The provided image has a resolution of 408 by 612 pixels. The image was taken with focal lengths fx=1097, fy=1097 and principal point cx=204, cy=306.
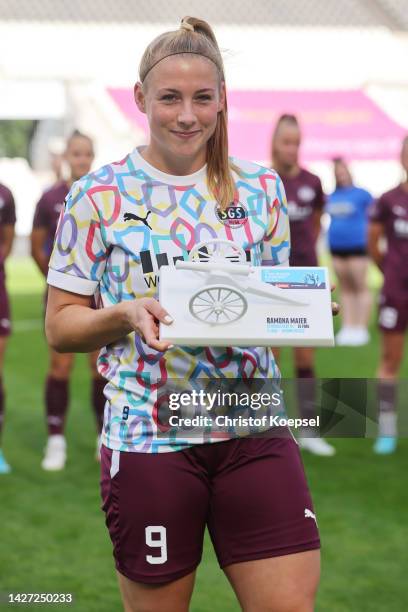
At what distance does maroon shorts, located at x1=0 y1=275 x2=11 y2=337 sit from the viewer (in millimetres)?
6621

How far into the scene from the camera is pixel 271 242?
2.73 meters

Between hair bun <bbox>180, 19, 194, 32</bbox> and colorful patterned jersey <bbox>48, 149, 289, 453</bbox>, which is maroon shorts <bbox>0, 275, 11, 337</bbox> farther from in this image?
hair bun <bbox>180, 19, 194, 32</bbox>

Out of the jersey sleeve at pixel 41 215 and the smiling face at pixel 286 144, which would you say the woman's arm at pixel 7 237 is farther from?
the smiling face at pixel 286 144

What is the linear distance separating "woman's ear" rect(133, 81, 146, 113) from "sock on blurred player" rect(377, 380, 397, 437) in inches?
34.7

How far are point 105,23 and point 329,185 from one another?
28.1ft

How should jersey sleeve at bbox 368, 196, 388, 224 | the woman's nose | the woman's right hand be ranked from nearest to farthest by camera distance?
the woman's right hand → the woman's nose → jersey sleeve at bbox 368, 196, 388, 224

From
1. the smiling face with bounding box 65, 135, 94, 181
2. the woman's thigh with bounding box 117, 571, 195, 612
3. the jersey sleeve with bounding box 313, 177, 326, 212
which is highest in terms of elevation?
the smiling face with bounding box 65, 135, 94, 181

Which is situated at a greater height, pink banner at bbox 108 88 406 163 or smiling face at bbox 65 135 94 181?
pink banner at bbox 108 88 406 163

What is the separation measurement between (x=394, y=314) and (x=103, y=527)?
2.48 meters

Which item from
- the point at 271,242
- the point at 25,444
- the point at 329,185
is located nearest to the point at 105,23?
the point at 329,185

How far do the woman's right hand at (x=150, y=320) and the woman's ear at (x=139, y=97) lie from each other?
586 mm

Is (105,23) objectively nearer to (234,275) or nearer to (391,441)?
(391,441)

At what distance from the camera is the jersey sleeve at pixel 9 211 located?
7000mm

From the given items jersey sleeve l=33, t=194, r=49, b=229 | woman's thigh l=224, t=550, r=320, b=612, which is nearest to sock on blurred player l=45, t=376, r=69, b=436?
jersey sleeve l=33, t=194, r=49, b=229
